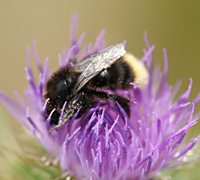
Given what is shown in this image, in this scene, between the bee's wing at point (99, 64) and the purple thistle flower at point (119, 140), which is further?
the purple thistle flower at point (119, 140)

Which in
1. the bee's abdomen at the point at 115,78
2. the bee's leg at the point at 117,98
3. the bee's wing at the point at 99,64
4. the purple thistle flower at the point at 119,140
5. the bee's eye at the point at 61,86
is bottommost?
the purple thistle flower at the point at 119,140

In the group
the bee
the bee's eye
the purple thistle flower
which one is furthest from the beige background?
the bee's eye

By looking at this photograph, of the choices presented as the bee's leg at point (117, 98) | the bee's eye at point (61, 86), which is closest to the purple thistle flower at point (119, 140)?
the bee's leg at point (117, 98)

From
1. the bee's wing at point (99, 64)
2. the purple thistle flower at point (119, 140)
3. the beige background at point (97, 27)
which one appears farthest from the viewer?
the beige background at point (97, 27)

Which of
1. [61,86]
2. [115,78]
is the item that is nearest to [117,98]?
[115,78]

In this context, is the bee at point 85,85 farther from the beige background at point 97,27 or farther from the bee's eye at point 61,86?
the beige background at point 97,27

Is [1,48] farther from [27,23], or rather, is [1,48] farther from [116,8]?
[116,8]

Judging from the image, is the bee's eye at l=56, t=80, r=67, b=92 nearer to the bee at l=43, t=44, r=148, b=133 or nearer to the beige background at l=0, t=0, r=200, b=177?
the bee at l=43, t=44, r=148, b=133
